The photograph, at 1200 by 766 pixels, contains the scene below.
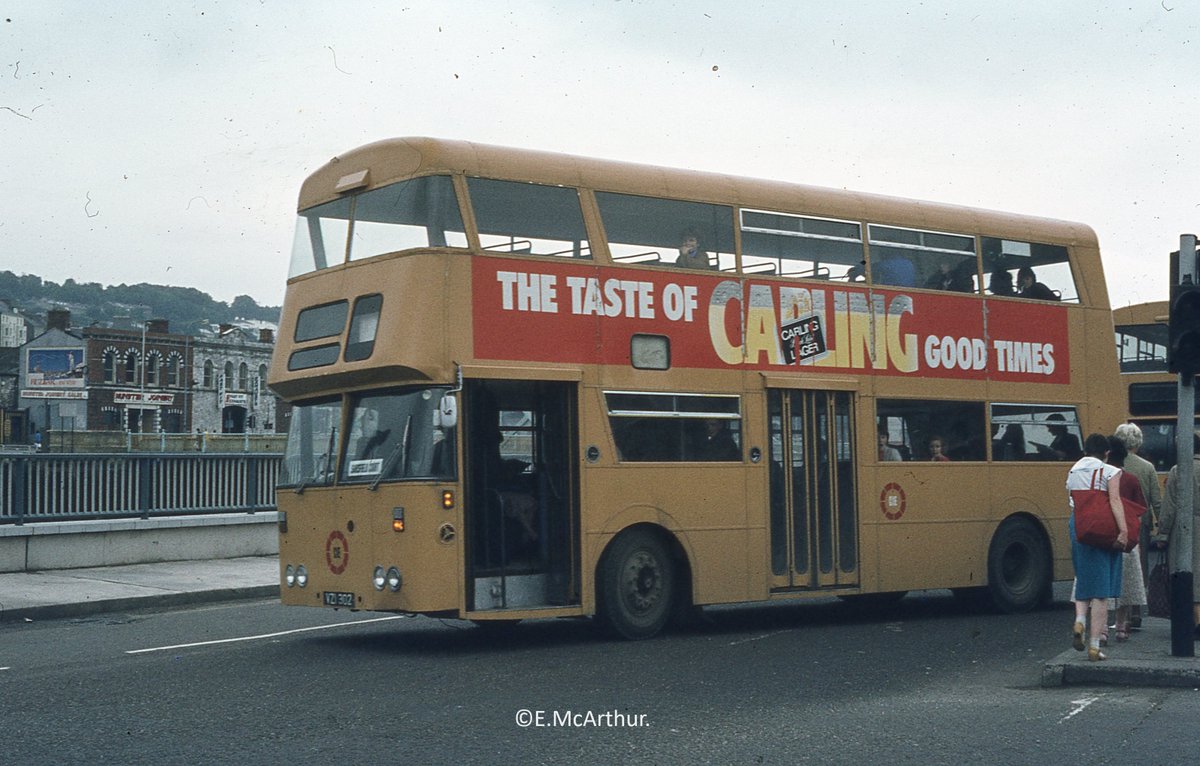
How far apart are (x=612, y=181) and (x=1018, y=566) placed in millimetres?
6780

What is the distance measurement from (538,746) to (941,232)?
9726 millimetres

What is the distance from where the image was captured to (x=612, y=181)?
13.8 meters

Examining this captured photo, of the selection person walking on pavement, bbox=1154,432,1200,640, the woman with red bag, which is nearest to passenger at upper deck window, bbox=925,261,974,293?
person walking on pavement, bbox=1154,432,1200,640

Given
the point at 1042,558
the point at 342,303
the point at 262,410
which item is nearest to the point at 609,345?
the point at 342,303

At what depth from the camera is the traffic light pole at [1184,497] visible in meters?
11.3

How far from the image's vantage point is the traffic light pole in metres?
11.3

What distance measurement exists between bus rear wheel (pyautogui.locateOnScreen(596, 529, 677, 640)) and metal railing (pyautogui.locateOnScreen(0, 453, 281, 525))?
1013cm

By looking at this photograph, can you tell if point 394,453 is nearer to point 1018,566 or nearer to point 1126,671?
point 1126,671

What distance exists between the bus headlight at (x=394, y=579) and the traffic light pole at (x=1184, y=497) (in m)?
5.91

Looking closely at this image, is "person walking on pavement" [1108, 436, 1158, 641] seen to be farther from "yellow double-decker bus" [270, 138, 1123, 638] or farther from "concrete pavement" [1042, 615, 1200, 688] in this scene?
"yellow double-decker bus" [270, 138, 1123, 638]

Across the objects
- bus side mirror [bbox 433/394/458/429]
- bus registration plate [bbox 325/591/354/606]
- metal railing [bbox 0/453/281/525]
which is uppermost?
bus side mirror [bbox 433/394/458/429]

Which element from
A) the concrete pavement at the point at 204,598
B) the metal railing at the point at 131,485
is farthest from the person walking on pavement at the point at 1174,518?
the metal railing at the point at 131,485

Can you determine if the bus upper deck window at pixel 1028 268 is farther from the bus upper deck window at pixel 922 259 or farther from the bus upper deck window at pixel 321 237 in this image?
the bus upper deck window at pixel 321 237

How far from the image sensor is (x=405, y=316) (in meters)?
12.5
